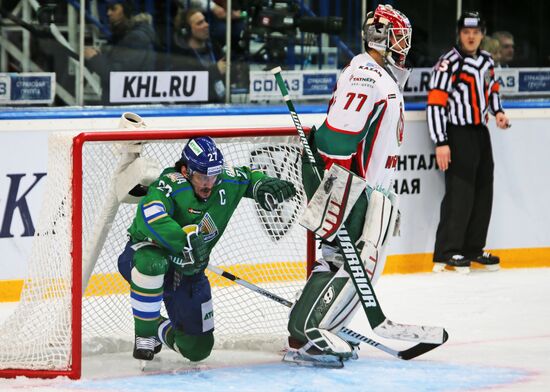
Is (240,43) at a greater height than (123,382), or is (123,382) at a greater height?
(240,43)

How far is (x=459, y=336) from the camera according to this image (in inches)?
222

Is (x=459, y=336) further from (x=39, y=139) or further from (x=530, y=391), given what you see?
(x=39, y=139)

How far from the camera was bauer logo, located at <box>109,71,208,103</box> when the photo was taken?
6516mm

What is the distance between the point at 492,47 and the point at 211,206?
316cm

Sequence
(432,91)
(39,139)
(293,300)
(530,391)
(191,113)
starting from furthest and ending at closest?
(432,91)
(191,113)
(39,139)
(293,300)
(530,391)

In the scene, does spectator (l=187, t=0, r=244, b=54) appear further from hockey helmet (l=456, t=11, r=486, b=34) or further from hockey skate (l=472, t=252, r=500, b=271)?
hockey skate (l=472, t=252, r=500, b=271)

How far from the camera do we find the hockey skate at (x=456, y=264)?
7137 mm

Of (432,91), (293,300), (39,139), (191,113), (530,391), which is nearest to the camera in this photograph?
(530,391)

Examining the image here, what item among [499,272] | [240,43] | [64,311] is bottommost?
[499,272]

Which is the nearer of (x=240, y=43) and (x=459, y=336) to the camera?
(x=459, y=336)

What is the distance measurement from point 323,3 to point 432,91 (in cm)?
69

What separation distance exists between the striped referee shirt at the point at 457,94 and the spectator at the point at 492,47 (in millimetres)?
533

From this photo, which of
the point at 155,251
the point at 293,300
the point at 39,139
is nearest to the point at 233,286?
the point at 293,300

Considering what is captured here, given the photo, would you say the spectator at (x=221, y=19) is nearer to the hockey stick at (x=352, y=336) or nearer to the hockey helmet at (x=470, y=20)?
the hockey helmet at (x=470, y=20)
